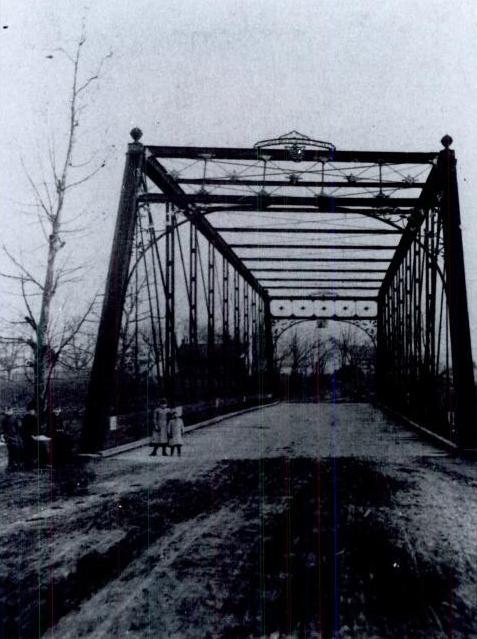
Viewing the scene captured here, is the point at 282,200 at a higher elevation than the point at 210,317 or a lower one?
higher

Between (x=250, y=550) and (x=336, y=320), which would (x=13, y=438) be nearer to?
(x=250, y=550)

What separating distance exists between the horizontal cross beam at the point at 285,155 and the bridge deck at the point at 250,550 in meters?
6.46

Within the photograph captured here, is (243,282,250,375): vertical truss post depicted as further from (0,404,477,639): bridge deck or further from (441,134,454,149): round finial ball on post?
(0,404,477,639): bridge deck

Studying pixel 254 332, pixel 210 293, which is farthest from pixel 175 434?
pixel 254 332

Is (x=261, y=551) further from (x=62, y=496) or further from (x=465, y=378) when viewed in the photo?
(x=465, y=378)

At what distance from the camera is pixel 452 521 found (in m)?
6.31

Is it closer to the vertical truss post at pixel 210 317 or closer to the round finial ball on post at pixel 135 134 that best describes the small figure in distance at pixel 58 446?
the round finial ball on post at pixel 135 134

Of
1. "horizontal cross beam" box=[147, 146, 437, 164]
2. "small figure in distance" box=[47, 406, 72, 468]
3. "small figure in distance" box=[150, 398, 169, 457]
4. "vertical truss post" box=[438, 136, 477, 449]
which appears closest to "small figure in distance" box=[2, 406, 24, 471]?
"small figure in distance" box=[47, 406, 72, 468]

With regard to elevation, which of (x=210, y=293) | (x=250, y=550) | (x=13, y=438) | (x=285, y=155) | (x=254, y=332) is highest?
(x=285, y=155)

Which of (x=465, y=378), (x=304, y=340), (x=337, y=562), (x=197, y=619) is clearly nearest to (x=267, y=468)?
(x=465, y=378)

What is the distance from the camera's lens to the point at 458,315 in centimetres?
1203

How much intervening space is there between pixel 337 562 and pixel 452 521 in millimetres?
1868

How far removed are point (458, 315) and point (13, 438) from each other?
784 cm

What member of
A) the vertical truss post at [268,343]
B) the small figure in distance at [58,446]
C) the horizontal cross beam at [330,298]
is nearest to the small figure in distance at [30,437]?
the small figure in distance at [58,446]
